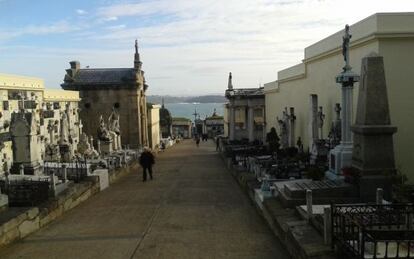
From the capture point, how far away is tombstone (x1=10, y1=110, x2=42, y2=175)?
1548cm

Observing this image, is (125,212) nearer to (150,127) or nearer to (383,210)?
(383,210)

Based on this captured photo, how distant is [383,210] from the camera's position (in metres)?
7.54

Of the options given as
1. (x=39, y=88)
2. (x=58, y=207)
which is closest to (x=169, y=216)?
(x=58, y=207)

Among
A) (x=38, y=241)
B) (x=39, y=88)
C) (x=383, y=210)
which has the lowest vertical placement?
(x=38, y=241)

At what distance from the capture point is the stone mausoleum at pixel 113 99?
3662 centimetres

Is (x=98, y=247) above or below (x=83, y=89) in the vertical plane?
below

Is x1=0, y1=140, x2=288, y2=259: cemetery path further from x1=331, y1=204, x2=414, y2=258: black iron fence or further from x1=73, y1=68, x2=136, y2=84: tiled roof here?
x1=73, y1=68, x2=136, y2=84: tiled roof

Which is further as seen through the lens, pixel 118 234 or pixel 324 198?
pixel 324 198

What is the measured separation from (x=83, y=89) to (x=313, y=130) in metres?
20.8

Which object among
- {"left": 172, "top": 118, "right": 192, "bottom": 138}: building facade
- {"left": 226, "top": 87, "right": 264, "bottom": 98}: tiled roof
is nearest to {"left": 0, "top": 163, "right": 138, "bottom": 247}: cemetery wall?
{"left": 226, "top": 87, "right": 264, "bottom": 98}: tiled roof

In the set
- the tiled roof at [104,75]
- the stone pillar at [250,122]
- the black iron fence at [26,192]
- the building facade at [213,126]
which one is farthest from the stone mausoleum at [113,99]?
the building facade at [213,126]

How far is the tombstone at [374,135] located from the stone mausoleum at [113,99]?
88.1 feet

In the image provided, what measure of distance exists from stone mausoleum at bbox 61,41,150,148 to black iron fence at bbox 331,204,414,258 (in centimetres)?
3030

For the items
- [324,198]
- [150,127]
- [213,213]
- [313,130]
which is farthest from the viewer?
[150,127]
